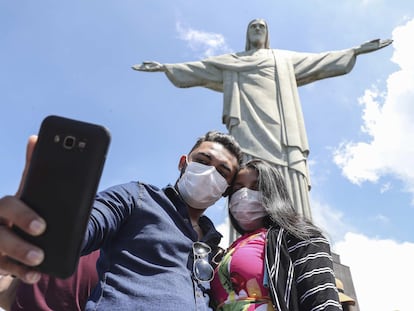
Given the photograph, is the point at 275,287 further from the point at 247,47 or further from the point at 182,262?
the point at 247,47

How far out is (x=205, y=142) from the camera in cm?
196

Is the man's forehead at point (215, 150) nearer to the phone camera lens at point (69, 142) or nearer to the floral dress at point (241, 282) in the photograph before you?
the floral dress at point (241, 282)

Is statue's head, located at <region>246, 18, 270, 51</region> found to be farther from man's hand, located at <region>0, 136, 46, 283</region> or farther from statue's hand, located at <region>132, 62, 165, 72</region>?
man's hand, located at <region>0, 136, 46, 283</region>

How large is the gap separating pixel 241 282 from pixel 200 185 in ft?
1.39

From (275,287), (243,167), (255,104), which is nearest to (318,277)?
(275,287)

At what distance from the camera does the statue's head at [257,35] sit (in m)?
7.35

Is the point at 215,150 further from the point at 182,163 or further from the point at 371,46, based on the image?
the point at 371,46

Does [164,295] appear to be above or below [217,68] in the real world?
below

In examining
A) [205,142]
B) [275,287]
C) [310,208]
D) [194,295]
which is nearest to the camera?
[194,295]

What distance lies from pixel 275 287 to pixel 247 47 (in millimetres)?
6458

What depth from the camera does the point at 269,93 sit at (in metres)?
6.57

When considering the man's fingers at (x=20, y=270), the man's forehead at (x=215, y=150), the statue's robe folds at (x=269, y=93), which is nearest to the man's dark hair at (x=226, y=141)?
the man's forehead at (x=215, y=150)

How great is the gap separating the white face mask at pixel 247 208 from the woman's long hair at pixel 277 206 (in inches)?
1.3

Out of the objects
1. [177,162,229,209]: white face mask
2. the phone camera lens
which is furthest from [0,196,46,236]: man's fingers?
[177,162,229,209]: white face mask
